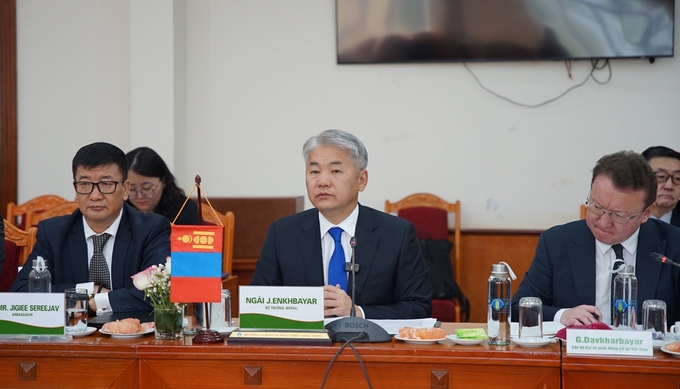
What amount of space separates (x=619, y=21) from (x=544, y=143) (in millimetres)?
924

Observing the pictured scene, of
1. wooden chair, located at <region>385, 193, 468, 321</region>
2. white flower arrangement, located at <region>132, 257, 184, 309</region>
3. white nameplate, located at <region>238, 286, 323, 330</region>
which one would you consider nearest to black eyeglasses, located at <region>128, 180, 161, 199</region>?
wooden chair, located at <region>385, 193, 468, 321</region>

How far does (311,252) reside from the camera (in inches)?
104

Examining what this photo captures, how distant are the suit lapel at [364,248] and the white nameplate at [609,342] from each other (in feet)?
2.76

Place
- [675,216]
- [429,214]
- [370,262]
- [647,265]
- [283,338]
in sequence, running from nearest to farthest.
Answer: [283,338]
[647,265]
[370,262]
[675,216]
[429,214]

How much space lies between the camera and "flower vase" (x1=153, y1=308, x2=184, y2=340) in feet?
6.95

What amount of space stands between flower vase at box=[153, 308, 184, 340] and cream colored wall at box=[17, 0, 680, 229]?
10.2 ft

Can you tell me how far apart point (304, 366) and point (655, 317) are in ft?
3.43

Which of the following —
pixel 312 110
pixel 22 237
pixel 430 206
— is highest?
pixel 312 110

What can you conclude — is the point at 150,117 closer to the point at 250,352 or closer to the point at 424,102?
the point at 424,102

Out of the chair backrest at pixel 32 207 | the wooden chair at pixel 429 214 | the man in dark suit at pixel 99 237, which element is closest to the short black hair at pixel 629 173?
the man in dark suit at pixel 99 237

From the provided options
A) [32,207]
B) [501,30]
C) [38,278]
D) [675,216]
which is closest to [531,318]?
[38,278]

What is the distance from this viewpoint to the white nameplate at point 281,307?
80.1 inches

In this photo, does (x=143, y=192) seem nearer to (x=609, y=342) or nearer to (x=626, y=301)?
(x=626, y=301)

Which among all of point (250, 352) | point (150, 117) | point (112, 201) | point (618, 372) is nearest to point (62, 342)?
point (250, 352)
